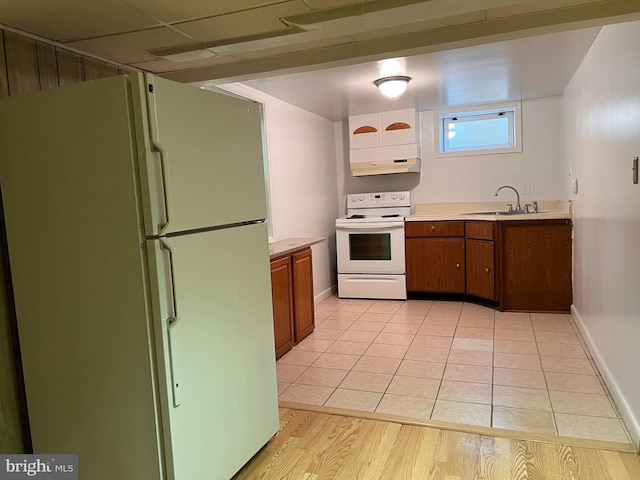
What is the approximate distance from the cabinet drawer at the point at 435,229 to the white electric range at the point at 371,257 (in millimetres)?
108

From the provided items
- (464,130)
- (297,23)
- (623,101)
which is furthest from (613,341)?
(464,130)

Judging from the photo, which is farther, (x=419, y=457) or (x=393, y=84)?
(x=393, y=84)

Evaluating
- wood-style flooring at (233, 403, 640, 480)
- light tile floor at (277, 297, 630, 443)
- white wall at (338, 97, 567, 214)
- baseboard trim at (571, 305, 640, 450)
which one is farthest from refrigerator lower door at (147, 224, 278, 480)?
white wall at (338, 97, 567, 214)

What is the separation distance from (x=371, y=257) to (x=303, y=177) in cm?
114

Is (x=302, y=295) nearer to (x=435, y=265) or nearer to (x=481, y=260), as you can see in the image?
(x=435, y=265)

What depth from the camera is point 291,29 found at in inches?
79.7

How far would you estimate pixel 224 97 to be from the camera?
1.77 m

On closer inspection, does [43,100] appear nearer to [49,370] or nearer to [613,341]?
[49,370]

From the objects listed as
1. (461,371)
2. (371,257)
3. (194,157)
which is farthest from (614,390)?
(371,257)

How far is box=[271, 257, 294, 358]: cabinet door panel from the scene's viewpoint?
3.19 metres

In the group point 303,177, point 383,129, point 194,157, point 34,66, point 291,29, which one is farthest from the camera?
point 383,129

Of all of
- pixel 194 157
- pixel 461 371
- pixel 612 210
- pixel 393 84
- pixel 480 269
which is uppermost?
pixel 393 84

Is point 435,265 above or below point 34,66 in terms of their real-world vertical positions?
below

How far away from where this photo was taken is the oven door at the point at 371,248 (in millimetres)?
4770
